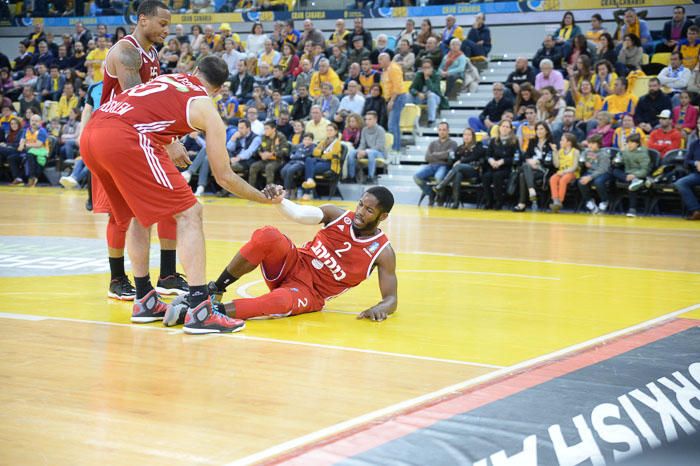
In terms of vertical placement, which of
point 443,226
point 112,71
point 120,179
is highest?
point 112,71

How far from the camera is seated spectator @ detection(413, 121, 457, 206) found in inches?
638

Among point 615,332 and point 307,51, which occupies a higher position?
point 307,51

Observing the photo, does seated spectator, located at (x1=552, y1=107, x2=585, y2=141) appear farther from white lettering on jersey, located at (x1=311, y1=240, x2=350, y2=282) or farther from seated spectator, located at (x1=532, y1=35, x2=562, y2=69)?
white lettering on jersey, located at (x1=311, y1=240, x2=350, y2=282)

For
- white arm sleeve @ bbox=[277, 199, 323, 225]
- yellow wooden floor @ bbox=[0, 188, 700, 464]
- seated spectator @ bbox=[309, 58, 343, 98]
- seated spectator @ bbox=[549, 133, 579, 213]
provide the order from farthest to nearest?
seated spectator @ bbox=[309, 58, 343, 98] < seated spectator @ bbox=[549, 133, 579, 213] < white arm sleeve @ bbox=[277, 199, 323, 225] < yellow wooden floor @ bbox=[0, 188, 700, 464]

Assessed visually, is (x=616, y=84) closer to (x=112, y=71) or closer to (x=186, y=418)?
(x=112, y=71)

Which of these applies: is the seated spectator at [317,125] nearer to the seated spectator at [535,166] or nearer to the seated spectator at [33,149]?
the seated spectator at [535,166]

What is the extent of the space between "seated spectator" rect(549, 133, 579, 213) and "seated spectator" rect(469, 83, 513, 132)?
92.8 inches

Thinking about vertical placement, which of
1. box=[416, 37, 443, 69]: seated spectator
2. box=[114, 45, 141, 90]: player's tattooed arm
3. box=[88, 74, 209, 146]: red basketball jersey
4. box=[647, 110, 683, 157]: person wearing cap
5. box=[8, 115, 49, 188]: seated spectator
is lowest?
box=[8, 115, 49, 188]: seated spectator

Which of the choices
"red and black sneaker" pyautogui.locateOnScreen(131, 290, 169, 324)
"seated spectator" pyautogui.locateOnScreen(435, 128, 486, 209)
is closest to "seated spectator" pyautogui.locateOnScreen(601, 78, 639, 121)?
"seated spectator" pyautogui.locateOnScreen(435, 128, 486, 209)

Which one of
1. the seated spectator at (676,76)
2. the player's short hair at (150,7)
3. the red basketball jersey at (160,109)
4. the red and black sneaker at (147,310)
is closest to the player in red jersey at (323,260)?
the red and black sneaker at (147,310)

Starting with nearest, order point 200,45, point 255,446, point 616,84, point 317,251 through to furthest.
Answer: point 255,446 → point 317,251 → point 616,84 → point 200,45

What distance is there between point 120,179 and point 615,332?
2.97m

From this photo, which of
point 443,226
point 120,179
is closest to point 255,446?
point 120,179

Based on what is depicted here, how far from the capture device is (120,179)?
5.11m
